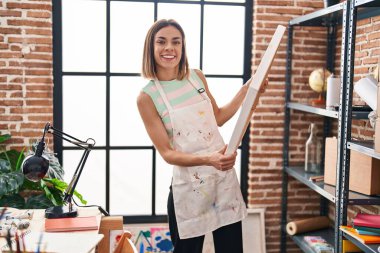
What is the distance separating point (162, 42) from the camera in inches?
93.4

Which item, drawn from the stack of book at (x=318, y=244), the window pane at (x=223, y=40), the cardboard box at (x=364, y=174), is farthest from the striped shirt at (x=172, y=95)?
the stack of book at (x=318, y=244)

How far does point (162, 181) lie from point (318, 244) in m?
1.26

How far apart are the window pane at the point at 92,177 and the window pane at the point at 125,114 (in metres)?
0.17

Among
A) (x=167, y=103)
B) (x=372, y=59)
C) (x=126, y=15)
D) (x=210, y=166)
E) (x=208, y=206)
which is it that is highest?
(x=126, y=15)

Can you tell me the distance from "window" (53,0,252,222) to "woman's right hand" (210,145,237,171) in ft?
4.35

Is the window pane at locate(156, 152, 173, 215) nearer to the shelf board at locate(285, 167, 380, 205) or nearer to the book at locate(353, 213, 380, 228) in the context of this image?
the shelf board at locate(285, 167, 380, 205)

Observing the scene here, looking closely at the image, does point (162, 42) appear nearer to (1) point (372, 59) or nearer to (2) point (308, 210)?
(1) point (372, 59)

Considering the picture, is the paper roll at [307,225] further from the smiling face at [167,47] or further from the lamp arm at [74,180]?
the lamp arm at [74,180]

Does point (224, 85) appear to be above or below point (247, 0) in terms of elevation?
below

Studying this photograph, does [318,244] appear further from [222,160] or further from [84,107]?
[84,107]

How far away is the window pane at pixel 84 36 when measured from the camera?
3361 millimetres

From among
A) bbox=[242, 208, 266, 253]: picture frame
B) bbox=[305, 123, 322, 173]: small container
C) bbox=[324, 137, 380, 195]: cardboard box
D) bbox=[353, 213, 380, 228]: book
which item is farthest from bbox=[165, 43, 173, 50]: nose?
bbox=[242, 208, 266, 253]: picture frame

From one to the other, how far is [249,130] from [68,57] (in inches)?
58.7

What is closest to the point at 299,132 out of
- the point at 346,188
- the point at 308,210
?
the point at 308,210
